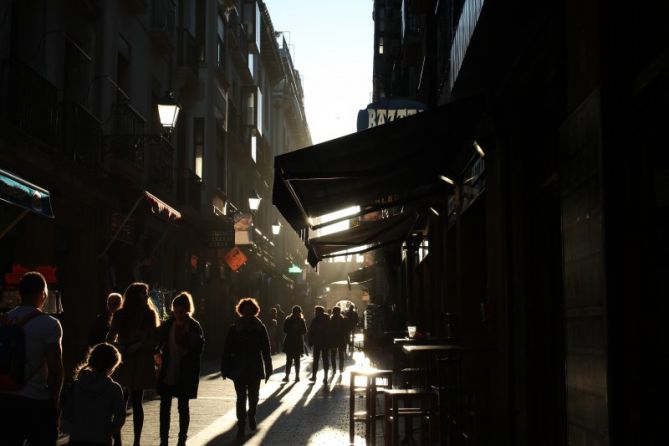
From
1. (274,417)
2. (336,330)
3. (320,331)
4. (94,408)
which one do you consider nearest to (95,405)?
(94,408)

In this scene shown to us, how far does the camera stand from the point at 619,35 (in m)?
5.24

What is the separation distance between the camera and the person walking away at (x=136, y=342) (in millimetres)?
10445

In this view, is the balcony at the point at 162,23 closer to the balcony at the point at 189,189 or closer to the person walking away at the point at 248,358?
the balcony at the point at 189,189

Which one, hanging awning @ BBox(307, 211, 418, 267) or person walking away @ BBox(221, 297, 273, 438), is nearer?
person walking away @ BBox(221, 297, 273, 438)

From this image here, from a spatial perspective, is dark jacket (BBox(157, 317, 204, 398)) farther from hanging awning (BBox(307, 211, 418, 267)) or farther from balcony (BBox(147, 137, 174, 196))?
balcony (BBox(147, 137, 174, 196))

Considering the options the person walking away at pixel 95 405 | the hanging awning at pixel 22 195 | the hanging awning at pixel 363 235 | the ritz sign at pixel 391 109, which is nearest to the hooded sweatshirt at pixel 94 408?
the person walking away at pixel 95 405

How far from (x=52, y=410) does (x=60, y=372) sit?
275 mm

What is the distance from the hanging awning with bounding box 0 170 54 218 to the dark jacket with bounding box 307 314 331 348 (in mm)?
12653

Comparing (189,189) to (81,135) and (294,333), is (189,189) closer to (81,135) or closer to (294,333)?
→ (294,333)

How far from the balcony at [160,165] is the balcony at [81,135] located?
3953mm

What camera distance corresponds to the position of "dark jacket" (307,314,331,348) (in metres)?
22.5

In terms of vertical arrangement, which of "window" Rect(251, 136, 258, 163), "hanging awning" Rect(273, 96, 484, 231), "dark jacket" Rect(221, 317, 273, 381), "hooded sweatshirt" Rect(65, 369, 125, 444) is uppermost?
"window" Rect(251, 136, 258, 163)

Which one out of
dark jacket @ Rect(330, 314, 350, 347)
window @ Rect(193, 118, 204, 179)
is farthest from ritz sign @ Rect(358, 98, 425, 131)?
window @ Rect(193, 118, 204, 179)

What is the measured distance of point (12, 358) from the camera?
6.98 meters
